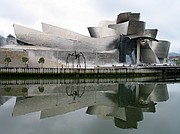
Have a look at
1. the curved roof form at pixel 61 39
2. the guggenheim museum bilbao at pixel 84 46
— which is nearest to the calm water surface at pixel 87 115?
the guggenheim museum bilbao at pixel 84 46

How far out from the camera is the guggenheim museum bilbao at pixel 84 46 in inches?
1407

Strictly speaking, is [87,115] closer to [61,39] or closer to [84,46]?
[61,39]

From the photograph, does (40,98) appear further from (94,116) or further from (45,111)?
(94,116)

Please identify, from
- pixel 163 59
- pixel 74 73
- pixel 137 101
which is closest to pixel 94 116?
pixel 137 101

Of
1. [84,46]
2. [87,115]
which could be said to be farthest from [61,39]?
[87,115]

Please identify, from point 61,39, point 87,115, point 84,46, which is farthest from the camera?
point 84,46

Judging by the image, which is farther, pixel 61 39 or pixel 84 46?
pixel 84 46

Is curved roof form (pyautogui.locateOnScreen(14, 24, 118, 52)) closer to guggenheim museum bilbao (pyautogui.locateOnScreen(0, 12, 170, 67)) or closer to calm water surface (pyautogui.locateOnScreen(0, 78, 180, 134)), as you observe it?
guggenheim museum bilbao (pyautogui.locateOnScreen(0, 12, 170, 67))

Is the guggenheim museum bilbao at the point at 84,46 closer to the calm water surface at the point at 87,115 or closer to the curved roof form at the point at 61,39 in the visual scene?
the curved roof form at the point at 61,39

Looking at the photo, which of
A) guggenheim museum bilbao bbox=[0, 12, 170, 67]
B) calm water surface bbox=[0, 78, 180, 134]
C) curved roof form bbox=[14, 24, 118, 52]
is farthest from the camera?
curved roof form bbox=[14, 24, 118, 52]

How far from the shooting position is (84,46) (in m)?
38.9

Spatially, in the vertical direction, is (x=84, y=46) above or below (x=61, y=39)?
below

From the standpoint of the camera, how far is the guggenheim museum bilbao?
35.8 meters

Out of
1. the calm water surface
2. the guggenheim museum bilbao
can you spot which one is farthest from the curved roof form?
the calm water surface
